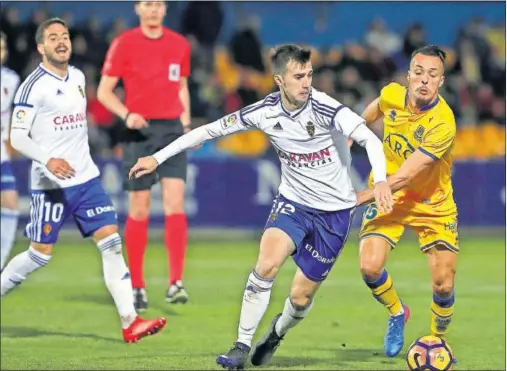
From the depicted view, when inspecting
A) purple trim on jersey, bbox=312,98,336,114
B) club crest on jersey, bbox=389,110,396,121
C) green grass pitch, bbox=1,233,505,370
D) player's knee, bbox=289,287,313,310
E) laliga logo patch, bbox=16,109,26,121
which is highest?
purple trim on jersey, bbox=312,98,336,114

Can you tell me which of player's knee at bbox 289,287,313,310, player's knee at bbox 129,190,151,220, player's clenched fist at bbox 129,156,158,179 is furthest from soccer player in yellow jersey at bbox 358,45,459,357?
player's knee at bbox 129,190,151,220

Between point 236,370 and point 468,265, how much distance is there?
24.9 feet

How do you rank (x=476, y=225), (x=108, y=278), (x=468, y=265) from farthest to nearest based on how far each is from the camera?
(x=476, y=225), (x=468, y=265), (x=108, y=278)

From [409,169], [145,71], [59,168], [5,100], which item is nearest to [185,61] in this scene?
[145,71]

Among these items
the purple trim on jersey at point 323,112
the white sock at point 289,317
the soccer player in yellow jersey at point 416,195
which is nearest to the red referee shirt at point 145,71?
the soccer player in yellow jersey at point 416,195

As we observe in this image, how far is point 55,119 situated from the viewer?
33.6 feet

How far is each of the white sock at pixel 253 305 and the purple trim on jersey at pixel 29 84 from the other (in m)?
2.48

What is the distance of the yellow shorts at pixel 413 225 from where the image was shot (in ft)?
31.3

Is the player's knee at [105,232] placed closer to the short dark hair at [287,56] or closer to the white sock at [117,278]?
the white sock at [117,278]

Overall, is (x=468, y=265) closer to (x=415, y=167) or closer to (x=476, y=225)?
(x=476, y=225)

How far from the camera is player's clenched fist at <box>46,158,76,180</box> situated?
9.70 meters

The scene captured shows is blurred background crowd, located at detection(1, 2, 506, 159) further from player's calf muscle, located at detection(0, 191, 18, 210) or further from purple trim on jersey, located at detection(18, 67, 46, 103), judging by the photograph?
purple trim on jersey, located at detection(18, 67, 46, 103)

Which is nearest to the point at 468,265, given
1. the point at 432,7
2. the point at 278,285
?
the point at 278,285

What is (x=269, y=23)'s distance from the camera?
926 inches
